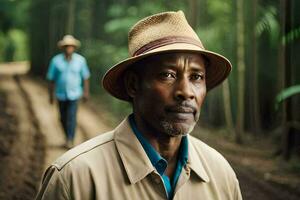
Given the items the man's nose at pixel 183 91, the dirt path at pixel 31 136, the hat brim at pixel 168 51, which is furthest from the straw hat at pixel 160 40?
the dirt path at pixel 31 136

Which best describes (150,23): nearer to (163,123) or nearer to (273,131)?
(163,123)

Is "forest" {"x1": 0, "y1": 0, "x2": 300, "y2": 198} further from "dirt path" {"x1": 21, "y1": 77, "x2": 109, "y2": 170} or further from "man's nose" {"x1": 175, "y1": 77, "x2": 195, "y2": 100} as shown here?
"man's nose" {"x1": 175, "y1": 77, "x2": 195, "y2": 100}

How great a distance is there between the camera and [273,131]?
14570 millimetres

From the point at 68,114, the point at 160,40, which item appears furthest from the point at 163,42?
the point at 68,114

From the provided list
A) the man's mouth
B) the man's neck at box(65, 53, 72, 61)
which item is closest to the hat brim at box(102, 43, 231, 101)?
the man's mouth

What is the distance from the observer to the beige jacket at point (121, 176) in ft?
6.94

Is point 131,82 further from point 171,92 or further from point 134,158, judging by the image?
point 134,158

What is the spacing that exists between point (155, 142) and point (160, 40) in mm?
451

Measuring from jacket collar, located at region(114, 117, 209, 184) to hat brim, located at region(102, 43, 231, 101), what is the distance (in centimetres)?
24

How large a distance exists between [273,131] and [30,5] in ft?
51.4

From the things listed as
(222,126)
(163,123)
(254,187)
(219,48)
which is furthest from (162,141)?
(222,126)

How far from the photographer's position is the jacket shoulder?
217 centimetres

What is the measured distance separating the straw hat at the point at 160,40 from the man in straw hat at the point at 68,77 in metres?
6.84

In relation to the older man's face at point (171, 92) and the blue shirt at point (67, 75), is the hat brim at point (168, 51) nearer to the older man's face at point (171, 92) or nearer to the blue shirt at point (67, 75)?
the older man's face at point (171, 92)
